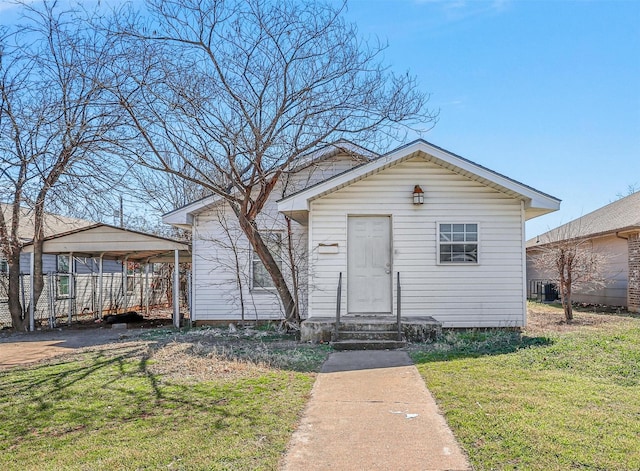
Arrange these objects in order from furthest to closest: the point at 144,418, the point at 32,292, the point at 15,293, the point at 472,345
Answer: the point at 15,293 → the point at 32,292 → the point at 472,345 → the point at 144,418

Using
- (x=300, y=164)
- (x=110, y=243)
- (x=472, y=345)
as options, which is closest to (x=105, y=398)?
(x=472, y=345)

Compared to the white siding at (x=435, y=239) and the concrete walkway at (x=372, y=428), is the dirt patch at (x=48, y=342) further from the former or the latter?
the concrete walkway at (x=372, y=428)

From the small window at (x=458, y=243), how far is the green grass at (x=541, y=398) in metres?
2.05

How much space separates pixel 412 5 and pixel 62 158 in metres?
8.14

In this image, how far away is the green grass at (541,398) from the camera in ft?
12.5

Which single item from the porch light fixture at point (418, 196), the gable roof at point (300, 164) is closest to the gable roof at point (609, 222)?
the porch light fixture at point (418, 196)

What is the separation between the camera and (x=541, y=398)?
17.1 ft

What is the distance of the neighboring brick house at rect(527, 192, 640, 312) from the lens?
49.5 ft

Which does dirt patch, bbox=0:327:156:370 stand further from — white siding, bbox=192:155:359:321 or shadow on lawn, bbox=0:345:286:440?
white siding, bbox=192:155:359:321

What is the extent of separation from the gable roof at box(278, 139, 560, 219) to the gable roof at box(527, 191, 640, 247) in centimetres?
538

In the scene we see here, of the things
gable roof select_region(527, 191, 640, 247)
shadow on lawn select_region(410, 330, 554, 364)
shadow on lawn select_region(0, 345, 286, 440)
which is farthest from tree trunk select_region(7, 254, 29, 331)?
gable roof select_region(527, 191, 640, 247)

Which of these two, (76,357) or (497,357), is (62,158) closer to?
(76,357)

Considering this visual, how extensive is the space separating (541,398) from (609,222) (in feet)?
49.1

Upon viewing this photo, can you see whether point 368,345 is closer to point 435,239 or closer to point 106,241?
point 435,239
